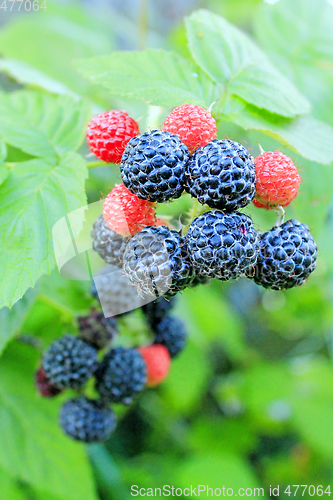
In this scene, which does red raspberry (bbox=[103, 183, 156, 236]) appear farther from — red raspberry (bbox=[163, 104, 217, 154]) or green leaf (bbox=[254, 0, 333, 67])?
green leaf (bbox=[254, 0, 333, 67])

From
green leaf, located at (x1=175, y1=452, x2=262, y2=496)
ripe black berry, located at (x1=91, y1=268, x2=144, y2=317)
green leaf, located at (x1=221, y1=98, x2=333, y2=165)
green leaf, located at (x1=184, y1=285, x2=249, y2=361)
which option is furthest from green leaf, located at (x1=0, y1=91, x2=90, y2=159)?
green leaf, located at (x1=175, y1=452, x2=262, y2=496)

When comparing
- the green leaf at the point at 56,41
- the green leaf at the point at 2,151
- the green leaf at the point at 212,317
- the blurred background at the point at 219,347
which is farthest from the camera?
the green leaf at the point at 212,317

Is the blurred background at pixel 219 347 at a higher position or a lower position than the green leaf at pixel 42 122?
lower

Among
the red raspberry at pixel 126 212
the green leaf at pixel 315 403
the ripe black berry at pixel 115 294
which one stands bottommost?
the green leaf at pixel 315 403

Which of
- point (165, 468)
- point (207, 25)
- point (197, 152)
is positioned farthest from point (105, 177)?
point (165, 468)

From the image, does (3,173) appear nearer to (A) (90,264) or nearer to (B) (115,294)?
(A) (90,264)

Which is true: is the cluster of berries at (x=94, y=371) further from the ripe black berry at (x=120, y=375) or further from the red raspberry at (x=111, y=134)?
the red raspberry at (x=111, y=134)

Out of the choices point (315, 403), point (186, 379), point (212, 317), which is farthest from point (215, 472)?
point (212, 317)

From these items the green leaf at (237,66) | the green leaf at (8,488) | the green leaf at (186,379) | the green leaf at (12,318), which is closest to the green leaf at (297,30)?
the green leaf at (237,66)
